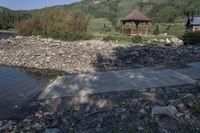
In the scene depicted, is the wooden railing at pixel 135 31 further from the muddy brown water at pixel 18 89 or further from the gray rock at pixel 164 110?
the gray rock at pixel 164 110

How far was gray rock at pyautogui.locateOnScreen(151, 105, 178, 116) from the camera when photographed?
22.5 feet

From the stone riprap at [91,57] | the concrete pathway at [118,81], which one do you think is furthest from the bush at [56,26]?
the concrete pathway at [118,81]

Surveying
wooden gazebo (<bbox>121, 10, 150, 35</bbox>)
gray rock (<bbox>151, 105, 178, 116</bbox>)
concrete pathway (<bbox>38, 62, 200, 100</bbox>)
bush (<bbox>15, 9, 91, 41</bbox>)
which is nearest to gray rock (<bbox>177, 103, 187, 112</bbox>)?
gray rock (<bbox>151, 105, 178, 116</bbox>)

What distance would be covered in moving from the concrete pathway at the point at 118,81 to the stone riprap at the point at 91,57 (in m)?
1.82

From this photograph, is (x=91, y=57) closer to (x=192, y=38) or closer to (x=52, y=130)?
(x=192, y=38)

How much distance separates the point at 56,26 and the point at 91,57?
10947mm

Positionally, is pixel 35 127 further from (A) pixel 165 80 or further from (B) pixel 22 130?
(A) pixel 165 80

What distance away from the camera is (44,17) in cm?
3067

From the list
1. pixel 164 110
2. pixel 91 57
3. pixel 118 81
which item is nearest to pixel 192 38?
pixel 91 57

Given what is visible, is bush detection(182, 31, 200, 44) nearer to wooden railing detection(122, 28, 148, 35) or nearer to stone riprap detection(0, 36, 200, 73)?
stone riprap detection(0, 36, 200, 73)

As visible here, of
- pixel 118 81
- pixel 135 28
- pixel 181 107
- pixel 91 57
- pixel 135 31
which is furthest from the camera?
pixel 135 28

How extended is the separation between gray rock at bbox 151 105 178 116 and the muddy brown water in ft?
11.8

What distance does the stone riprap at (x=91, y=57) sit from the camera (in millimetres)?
15633

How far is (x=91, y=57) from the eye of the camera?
57.0 ft
